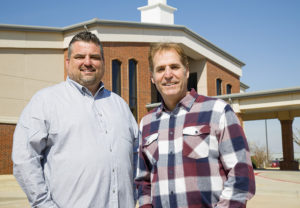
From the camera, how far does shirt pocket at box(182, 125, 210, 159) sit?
2508 mm

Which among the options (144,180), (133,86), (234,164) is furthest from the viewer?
(133,86)

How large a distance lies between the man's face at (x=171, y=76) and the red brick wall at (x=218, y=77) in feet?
78.4

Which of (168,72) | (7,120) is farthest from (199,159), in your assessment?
(7,120)

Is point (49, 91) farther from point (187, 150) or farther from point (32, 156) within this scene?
point (187, 150)

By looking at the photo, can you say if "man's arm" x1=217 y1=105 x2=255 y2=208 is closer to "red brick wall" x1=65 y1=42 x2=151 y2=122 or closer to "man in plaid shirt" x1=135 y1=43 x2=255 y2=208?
"man in plaid shirt" x1=135 y1=43 x2=255 y2=208

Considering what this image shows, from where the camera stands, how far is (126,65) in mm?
22406

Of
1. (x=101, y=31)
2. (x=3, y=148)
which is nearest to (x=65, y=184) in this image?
(x=3, y=148)

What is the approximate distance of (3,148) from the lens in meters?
19.0

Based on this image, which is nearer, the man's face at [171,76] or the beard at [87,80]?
the man's face at [171,76]

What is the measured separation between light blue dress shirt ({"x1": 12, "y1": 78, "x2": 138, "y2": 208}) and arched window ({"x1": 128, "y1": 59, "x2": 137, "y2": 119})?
760 inches

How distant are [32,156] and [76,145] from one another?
1.26ft

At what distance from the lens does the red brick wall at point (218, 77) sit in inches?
1053

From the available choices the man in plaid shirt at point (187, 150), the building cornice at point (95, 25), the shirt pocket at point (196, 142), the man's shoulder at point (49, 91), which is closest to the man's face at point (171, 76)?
the man in plaid shirt at point (187, 150)

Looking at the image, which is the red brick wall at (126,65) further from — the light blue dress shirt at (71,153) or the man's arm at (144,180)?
the man's arm at (144,180)
